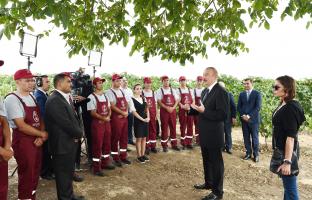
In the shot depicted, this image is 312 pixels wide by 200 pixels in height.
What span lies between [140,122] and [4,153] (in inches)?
168

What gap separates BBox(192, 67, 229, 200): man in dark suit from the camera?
523cm

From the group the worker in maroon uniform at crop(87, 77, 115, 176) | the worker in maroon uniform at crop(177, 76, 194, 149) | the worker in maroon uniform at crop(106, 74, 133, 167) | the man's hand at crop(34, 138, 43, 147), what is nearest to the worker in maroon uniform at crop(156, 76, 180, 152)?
the worker in maroon uniform at crop(177, 76, 194, 149)

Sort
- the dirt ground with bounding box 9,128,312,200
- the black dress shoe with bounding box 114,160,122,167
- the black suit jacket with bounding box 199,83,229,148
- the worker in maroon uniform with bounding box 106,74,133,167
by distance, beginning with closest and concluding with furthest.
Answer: the black suit jacket with bounding box 199,83,229,148 → the dirt ground with bounding box 9,128,312,200 → the worker in maroon uniform with bounding box 106,74,133,167 → the black dress shoe with bounding box 114,160,122,167

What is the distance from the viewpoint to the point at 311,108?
14.5 m

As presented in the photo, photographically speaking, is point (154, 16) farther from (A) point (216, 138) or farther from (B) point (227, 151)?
(B) point (227, 151)

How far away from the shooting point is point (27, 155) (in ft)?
14.6

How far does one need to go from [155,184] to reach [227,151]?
3.51 metres

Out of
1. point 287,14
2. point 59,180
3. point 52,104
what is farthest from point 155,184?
point 287,14

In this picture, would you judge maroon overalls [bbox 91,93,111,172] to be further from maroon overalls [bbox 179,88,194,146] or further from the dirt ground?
maroon overalls [bbox 179,88,194,146]

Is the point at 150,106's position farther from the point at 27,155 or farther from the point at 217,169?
the point at 27,155

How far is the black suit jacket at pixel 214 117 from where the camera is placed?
5223 millimetres

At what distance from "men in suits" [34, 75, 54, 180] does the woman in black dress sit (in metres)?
2.20

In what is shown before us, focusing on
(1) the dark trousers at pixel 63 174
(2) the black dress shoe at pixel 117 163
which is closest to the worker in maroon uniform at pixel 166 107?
(2) the black dress shoe at pixel 117 163

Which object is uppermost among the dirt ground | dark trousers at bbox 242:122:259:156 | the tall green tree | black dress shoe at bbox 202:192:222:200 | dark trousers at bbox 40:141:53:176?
the tall green tree
